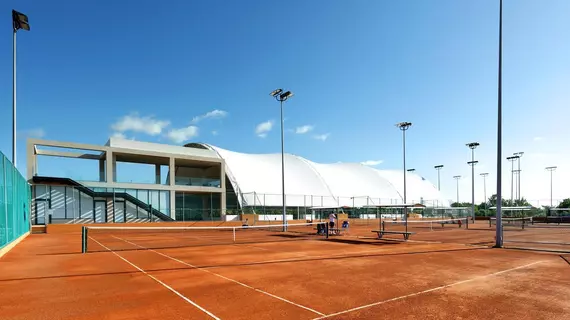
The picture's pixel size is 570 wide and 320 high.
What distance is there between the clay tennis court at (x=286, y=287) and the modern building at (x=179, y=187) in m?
24.4

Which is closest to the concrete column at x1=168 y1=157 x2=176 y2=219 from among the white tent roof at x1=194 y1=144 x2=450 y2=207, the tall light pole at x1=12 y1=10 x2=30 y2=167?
the white tent roof at x1=194 y1=144 x2=450 y2=207

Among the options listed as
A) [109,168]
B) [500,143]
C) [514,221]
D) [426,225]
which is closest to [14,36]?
[109,168]

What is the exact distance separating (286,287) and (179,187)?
38.5 metres

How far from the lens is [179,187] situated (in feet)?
147

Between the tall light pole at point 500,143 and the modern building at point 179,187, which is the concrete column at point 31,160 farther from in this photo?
the tall light pole at point 500,143

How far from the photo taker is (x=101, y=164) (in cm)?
4572

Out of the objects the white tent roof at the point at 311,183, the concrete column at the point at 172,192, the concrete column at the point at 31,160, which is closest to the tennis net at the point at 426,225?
the white tent roof at the point at 311,183

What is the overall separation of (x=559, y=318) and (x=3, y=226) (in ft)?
57.4

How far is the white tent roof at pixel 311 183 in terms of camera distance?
5962 centimetres

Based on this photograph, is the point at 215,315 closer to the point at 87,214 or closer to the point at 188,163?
the point at 87,214

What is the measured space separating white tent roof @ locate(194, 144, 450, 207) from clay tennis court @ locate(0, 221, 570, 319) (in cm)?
3975

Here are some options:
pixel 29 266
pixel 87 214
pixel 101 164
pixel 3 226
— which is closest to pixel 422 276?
pixel 29 266

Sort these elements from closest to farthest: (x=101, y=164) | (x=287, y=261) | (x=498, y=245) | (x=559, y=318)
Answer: (x=559, y=318)
(x=287, y=261)
(x=498, y=245)
(x=101, y=164)

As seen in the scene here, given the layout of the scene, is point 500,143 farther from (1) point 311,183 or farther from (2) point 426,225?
(1) point 311,183
